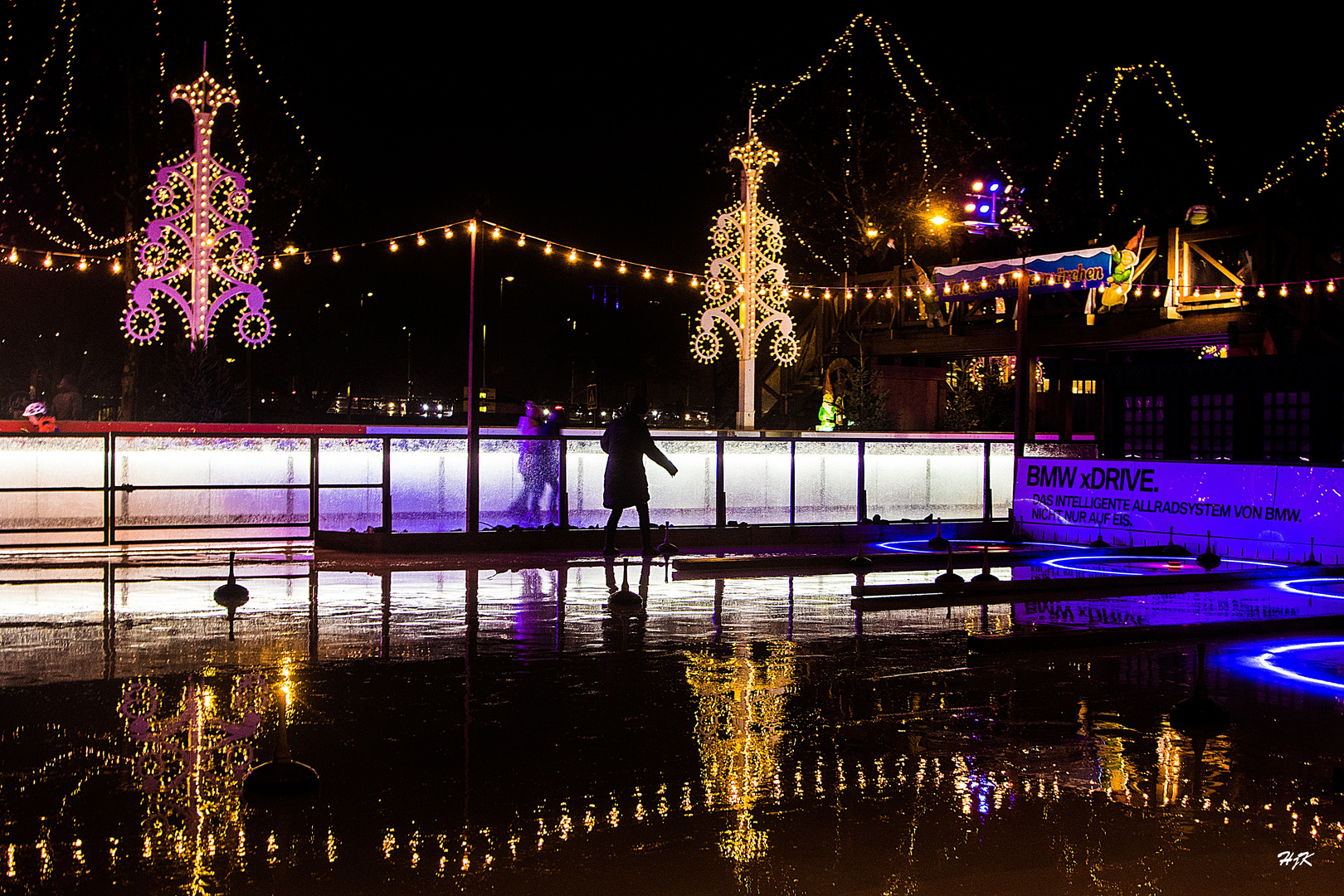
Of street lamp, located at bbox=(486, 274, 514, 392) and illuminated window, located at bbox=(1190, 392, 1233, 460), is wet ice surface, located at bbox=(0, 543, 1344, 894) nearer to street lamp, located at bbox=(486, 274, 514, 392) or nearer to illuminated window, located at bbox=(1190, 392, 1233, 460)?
street lamp, located at bbox=(486, 274, 514, 392)

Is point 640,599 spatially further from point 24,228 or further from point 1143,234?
point 24,228

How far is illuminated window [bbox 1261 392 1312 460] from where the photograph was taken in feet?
72.4

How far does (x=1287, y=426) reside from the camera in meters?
22.3

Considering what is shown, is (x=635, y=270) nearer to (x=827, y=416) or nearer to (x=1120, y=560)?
(x=827, y=416)

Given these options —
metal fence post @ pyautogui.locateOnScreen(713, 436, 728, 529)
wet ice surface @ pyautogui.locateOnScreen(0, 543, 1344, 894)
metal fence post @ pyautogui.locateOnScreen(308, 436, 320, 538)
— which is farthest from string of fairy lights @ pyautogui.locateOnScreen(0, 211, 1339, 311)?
wet ice surface @ pyautogui.locateOnScreen(0, 543, 1344, 894)

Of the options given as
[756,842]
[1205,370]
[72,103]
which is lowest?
[756,842]

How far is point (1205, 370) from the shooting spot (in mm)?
23234

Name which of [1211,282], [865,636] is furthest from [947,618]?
[1211,282]

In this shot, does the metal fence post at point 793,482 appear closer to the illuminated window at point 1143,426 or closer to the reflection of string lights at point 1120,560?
the reflection of string lights at point 1120,560

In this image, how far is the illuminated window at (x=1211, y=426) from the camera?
23156mm

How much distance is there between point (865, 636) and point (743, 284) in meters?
19.1

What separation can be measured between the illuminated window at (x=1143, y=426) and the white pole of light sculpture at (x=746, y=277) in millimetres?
7788

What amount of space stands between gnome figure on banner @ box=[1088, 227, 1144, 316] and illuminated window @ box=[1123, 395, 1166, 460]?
379 centimetres

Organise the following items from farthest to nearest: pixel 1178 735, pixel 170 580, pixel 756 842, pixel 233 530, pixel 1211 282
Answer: pixel 1211 282 < pixel 233 530 < pixel 170 580 < pixel 1178 735 < pixel 756 842
